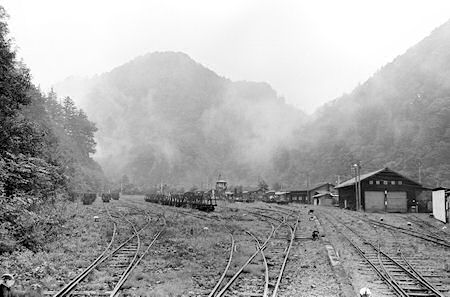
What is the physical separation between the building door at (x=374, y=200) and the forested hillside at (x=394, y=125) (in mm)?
34705

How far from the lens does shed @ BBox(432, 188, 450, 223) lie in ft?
102

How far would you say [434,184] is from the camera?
258 ft

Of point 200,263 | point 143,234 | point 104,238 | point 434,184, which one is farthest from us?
point 434,184

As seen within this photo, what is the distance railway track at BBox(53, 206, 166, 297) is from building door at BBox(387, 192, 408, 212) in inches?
1662

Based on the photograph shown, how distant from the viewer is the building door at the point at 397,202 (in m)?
50.5

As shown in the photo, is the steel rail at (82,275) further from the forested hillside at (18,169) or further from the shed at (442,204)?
the shed at (442,204)

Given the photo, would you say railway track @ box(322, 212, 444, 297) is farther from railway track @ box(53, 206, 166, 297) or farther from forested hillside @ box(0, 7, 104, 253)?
forested hillside @ box(0, 7, 104, 253)

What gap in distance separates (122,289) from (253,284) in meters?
3.23

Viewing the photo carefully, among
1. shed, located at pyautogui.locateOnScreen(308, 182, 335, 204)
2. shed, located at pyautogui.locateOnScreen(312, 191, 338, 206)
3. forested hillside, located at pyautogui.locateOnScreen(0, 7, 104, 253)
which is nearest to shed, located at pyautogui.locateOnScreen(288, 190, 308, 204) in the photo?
shed, located at pyautogui.locateOnScreen(308, 182, 335, 204)

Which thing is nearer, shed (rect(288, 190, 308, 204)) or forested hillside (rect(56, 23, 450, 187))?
shed (rect(288, 190, 308, 204))

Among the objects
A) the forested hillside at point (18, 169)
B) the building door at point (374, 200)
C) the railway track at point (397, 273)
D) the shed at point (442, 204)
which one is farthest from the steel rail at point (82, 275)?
the building door at point (374, 200)

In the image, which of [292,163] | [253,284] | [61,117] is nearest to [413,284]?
[253,284]

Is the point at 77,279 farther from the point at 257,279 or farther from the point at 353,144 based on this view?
the point at 353,144

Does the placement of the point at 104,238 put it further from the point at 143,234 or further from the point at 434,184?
the point at 434,184
